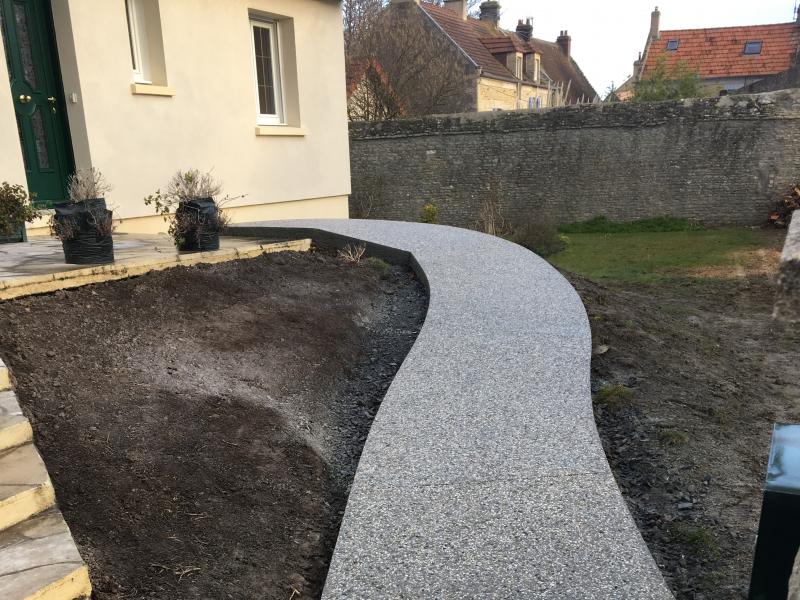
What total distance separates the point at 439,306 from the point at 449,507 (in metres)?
2.95

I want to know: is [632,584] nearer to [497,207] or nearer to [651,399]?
[651,399]

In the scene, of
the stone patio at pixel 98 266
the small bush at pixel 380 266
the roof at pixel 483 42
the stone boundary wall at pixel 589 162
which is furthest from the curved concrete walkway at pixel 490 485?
the roof at pixel 483 42

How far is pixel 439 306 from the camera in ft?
18.0

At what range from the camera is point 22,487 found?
2.39 m

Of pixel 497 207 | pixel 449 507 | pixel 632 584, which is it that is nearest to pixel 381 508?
pixel 449 507

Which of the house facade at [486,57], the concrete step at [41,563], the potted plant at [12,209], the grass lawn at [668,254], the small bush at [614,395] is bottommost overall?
the grass lawn at [668,254]

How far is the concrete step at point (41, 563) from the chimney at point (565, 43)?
39376mm

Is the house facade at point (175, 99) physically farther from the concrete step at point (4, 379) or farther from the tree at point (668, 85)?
the tree at point (668, 85)

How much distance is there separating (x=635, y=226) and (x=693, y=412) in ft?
43.2

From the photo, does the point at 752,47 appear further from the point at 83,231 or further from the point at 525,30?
the point at 83,231

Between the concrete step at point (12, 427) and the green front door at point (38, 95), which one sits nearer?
the concrete step at point (12, 427)

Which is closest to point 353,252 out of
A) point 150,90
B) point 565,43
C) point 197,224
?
point 197,224

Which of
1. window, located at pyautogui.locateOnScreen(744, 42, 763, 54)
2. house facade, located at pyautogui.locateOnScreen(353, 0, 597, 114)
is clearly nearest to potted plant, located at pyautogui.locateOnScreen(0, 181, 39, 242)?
house facade, located at pyautogui.locateOnScreen(353, 0, 597, 114)

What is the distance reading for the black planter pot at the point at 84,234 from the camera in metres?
4.60
